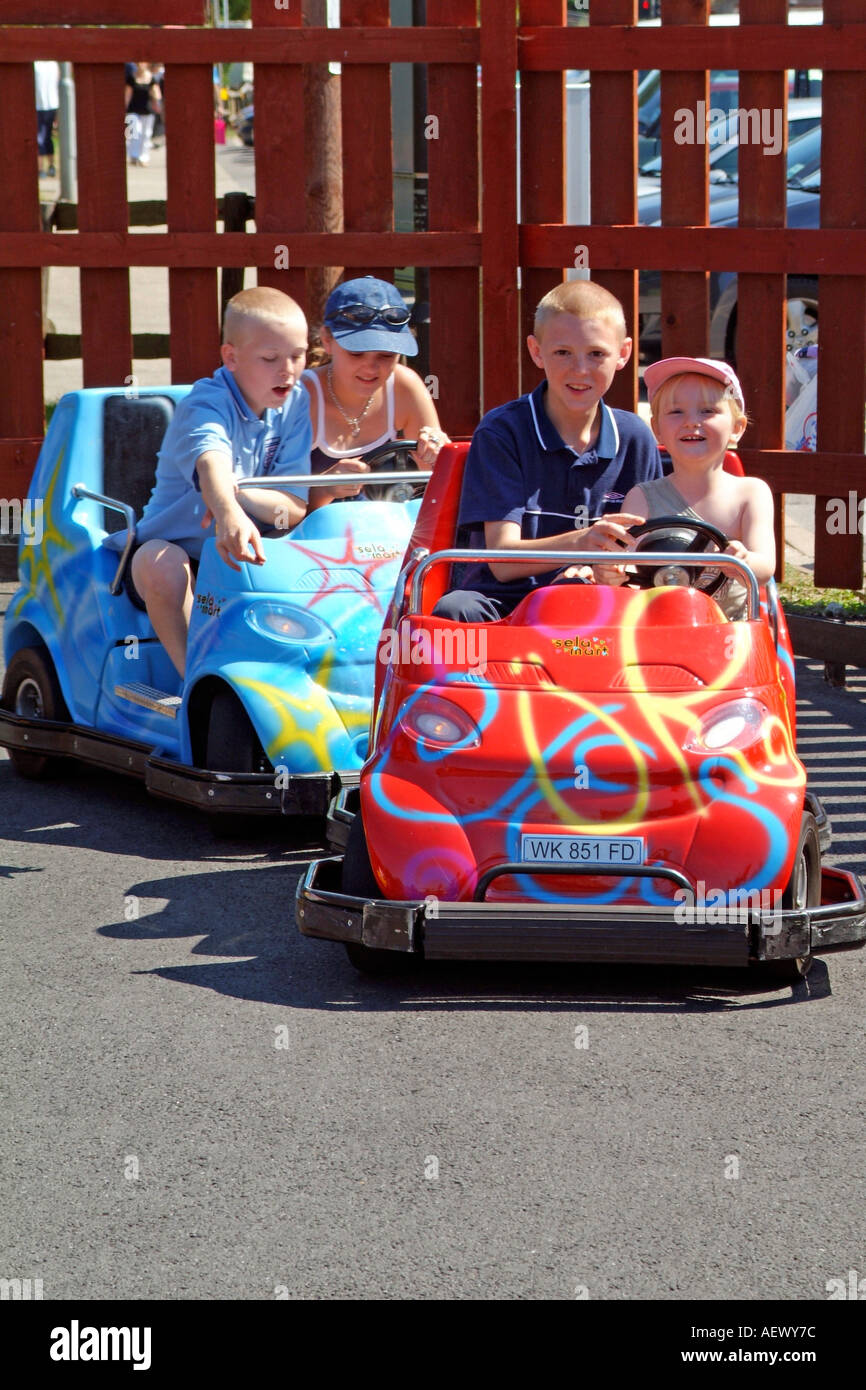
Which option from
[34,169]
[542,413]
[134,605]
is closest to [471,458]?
[542,413]

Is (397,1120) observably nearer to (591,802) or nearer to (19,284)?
(591,802)

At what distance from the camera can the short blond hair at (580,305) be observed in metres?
4.65

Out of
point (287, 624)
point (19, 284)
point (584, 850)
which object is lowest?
point (584, 850)

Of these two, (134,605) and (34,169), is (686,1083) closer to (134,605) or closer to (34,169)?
(134,605)

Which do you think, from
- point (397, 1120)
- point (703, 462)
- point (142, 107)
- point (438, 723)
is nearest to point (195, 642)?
point (438, 723)

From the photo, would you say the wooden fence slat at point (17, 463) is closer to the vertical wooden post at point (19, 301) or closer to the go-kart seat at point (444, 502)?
the vertical wooden post at point (19, 301)

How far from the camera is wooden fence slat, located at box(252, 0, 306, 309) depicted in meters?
7.73

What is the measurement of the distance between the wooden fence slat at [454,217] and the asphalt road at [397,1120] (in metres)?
3.74

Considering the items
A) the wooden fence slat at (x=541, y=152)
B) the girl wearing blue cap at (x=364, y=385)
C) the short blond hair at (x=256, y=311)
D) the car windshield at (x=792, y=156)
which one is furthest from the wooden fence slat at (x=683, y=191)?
the car windshield at (x=792, y=156)

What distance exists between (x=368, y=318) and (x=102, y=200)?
294 cm

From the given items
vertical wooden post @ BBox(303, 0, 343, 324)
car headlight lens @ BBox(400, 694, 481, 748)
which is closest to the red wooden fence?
vertical wooden post @ BBox(303, 0, 343, 324)

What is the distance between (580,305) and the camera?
15.3ft

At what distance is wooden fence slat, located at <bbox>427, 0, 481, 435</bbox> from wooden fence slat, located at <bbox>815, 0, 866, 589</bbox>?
138cm

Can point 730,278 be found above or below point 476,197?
below
